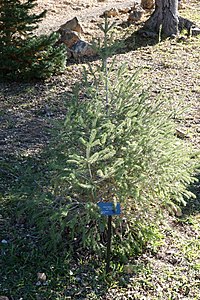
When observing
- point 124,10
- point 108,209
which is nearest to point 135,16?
point 124,10

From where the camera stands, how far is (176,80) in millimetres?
6875

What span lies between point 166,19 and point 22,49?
10.6 ft

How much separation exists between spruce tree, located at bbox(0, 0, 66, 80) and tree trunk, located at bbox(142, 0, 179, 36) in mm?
2635

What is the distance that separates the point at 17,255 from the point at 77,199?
0.56 meters

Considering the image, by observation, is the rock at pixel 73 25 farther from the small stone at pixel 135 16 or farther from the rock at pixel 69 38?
the small stone at pixel 135 16

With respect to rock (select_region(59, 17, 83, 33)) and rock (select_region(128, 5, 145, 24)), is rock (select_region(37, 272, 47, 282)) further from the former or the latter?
rock (select_region(128, 5, 145, 24))

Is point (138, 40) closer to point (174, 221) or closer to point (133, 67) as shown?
point (133, 67)

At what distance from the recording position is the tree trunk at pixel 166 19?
8539 mm

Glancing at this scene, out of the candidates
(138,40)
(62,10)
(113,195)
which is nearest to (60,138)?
(113,195)

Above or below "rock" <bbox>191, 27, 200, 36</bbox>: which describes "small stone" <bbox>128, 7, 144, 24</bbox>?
above

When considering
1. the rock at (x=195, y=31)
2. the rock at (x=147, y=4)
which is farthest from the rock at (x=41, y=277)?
the rock at (x=147, y=4)

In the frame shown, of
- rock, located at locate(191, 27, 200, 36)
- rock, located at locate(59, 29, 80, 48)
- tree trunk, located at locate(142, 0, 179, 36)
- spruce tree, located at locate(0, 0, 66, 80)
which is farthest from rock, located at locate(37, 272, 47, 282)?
rock, located at locate(191, 27, 200, 36)

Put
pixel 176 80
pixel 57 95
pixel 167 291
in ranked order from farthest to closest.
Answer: pixel 176 80 → pixel 57 95 → pixel 167 291

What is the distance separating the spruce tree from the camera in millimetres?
6355
